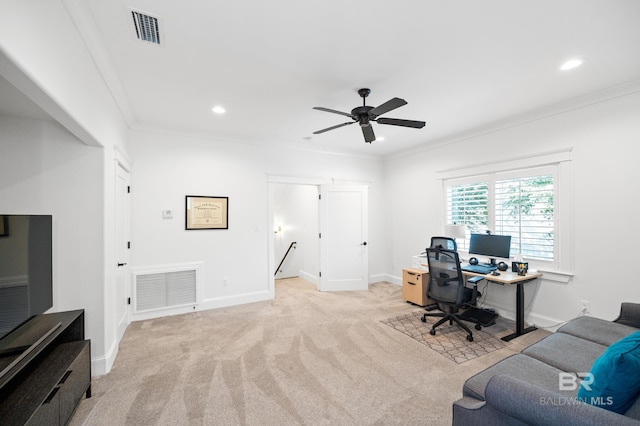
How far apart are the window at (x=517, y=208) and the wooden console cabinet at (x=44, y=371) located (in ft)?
15.9

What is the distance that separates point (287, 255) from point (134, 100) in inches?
172

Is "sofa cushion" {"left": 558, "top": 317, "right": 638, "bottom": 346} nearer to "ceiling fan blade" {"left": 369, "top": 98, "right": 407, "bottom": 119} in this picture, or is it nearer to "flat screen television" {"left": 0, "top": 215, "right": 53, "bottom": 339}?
"ceiling fan blade" {"left": 369, "top": 98, "right": 407, "bottom": 119}

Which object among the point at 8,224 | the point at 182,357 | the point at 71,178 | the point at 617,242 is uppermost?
the point at 71,178

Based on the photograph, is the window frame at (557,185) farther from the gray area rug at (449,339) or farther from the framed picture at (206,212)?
the framed picture at (206,212)

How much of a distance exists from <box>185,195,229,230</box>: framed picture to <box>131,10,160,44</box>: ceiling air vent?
2.50 meters

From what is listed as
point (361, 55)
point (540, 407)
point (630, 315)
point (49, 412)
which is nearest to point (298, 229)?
point (361, 55)

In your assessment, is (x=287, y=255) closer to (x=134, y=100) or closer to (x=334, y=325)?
(x=334, y=325)

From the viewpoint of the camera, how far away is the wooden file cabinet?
4.34 metres

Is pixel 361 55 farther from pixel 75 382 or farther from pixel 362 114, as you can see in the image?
pixel 75 382

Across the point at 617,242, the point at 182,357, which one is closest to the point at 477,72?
the point at 617,242

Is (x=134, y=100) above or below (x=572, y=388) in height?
above

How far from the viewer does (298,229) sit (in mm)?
6605

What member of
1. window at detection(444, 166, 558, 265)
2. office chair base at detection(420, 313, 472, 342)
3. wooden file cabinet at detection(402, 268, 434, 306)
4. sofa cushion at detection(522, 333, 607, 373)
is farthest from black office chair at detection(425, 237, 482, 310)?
sofa cushion at detection(522, 333, 607, 373)

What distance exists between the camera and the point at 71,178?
2379mm
